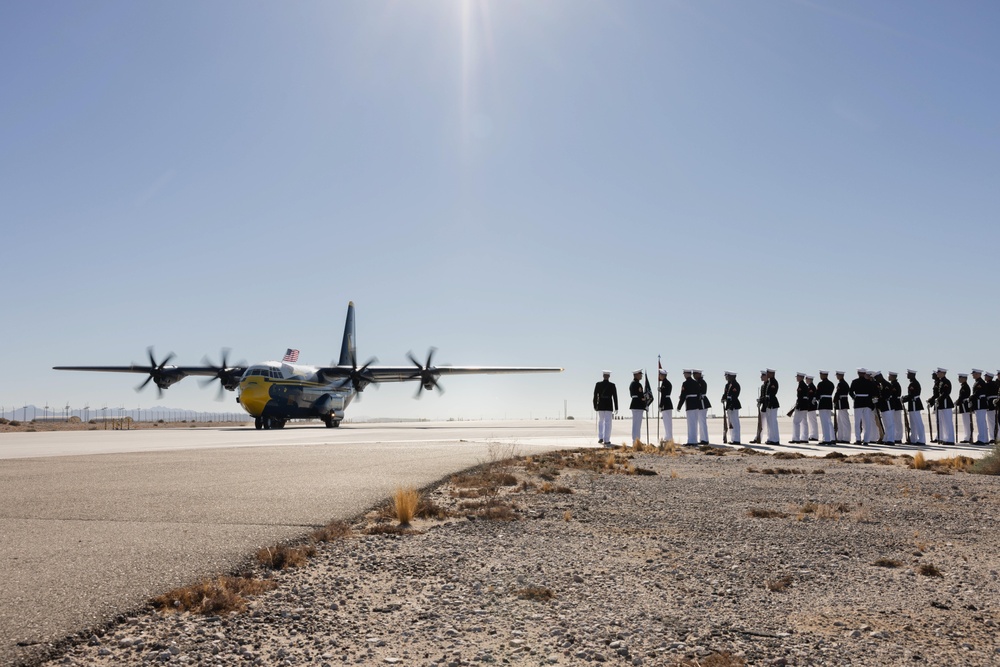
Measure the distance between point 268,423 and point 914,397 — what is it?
30.6 meters

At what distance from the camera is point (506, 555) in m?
6.19

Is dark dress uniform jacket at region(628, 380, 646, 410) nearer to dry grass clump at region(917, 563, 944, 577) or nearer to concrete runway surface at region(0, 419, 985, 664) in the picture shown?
concrete runway surface at region(0, 419, 985, 664)

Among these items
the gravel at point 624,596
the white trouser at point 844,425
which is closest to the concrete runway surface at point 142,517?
the gravel at point 624,596

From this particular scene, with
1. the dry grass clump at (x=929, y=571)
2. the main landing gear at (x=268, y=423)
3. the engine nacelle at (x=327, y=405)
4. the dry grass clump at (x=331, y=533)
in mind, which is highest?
the engine nacelle at (x=327, y=405)

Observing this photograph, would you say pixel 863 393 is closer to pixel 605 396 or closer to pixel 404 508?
pixel 605 396

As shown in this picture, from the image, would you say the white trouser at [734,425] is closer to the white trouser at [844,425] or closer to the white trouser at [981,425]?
the white trouser at [844,425]

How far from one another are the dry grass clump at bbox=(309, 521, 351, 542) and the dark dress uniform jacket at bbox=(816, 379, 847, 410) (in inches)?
810

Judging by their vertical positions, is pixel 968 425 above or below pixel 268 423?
above

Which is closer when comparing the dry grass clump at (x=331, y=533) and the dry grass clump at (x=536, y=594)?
the dry grass clump at (x=536, y=594)

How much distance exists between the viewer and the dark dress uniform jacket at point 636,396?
23.9m

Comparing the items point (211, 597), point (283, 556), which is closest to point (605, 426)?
point (283, 556)

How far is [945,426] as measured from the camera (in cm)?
2436

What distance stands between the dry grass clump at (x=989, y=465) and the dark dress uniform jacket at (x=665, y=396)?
36.8 ft

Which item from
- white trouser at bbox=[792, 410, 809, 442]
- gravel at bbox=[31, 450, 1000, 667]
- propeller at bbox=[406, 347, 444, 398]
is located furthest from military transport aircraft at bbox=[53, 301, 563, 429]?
gravel at bbox=[31, 450, 1000, 667]
